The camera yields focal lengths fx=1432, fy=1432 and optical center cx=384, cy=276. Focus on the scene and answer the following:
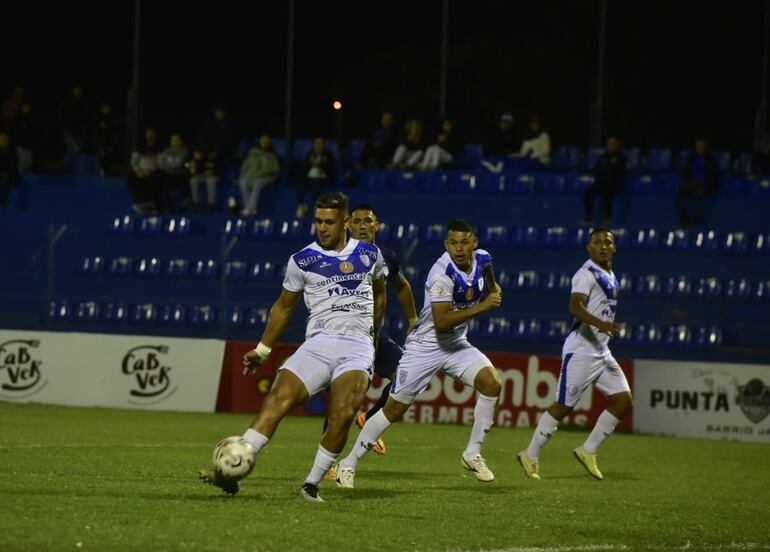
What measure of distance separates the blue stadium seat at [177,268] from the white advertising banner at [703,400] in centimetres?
962

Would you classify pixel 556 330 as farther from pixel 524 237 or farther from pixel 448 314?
pixel 448 314

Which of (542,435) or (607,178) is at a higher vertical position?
(607,178)

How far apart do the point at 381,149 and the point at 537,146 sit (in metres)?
3.14

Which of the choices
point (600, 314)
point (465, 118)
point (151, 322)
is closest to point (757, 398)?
point (600, 314)

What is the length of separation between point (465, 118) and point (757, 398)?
20.3 m

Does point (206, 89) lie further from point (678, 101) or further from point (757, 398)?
point (757, 398)

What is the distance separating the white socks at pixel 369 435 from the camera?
1209 cm

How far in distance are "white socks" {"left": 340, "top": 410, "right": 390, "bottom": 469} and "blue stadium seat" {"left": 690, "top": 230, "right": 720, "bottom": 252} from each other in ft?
47.7

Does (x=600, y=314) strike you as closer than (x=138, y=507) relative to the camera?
No

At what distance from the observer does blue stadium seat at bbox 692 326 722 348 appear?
2434cm

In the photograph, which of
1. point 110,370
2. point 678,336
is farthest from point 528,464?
point 678,336

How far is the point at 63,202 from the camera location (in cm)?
3020

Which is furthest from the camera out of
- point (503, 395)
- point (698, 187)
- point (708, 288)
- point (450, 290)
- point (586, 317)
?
point (698, 187)

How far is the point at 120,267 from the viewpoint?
27.7 m
